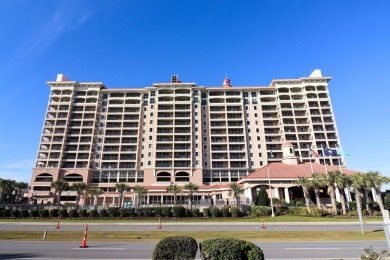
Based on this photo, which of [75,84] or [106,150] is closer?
[106,150]

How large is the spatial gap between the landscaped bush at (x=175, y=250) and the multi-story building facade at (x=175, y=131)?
216 ft

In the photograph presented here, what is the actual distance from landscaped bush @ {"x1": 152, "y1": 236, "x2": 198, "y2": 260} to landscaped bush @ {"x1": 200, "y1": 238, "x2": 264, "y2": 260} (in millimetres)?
523

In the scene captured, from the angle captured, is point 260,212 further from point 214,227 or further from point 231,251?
point 231,251

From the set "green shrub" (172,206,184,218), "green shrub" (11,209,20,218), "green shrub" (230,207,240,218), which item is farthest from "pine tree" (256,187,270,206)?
"green shrub" (11,209,20,218)

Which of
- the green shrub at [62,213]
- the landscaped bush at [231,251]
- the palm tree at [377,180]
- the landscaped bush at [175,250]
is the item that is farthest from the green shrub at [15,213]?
the palm tree at [377,180]

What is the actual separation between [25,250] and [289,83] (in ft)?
299

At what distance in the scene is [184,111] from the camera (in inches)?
3337

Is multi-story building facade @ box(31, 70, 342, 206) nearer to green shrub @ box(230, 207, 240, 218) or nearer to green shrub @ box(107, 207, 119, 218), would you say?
green shrub @ box(107, 207, 119, 218)

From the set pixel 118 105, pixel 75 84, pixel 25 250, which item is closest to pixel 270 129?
pixel 118 105

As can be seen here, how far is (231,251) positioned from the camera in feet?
24.7

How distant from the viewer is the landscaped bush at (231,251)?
7485mm

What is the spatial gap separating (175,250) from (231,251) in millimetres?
1922

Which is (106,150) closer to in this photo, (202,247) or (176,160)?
(176,160)

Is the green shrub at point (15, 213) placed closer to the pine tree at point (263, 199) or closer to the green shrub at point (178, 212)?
the green shrub at point (178, 212)
